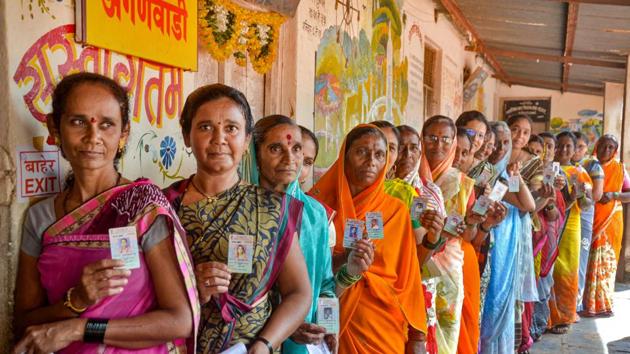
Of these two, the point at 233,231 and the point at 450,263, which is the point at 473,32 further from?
the point at 233,231

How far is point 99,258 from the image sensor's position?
5.91ft

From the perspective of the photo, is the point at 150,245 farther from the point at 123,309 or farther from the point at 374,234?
the point at 374,234

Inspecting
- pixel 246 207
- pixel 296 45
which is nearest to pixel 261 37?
pixel 296 45

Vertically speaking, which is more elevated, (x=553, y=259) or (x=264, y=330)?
(x=264, y=330)

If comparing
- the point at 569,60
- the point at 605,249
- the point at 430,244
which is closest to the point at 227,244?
the point at 430,244

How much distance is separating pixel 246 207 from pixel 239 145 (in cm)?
22

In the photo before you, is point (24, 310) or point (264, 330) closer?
point (24, 310)

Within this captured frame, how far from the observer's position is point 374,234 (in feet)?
9.05

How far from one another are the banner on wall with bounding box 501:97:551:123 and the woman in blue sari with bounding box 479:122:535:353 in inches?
537

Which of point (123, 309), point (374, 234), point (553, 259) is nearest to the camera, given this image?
point (123, 309)

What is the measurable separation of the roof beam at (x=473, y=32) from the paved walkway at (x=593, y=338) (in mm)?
4465

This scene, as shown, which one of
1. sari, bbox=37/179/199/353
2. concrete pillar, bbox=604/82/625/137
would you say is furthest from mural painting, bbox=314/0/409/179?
concrete pillar, bbox=604/82/625/137

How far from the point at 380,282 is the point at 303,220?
2.62ft

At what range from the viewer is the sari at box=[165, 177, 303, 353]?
2074 mm
